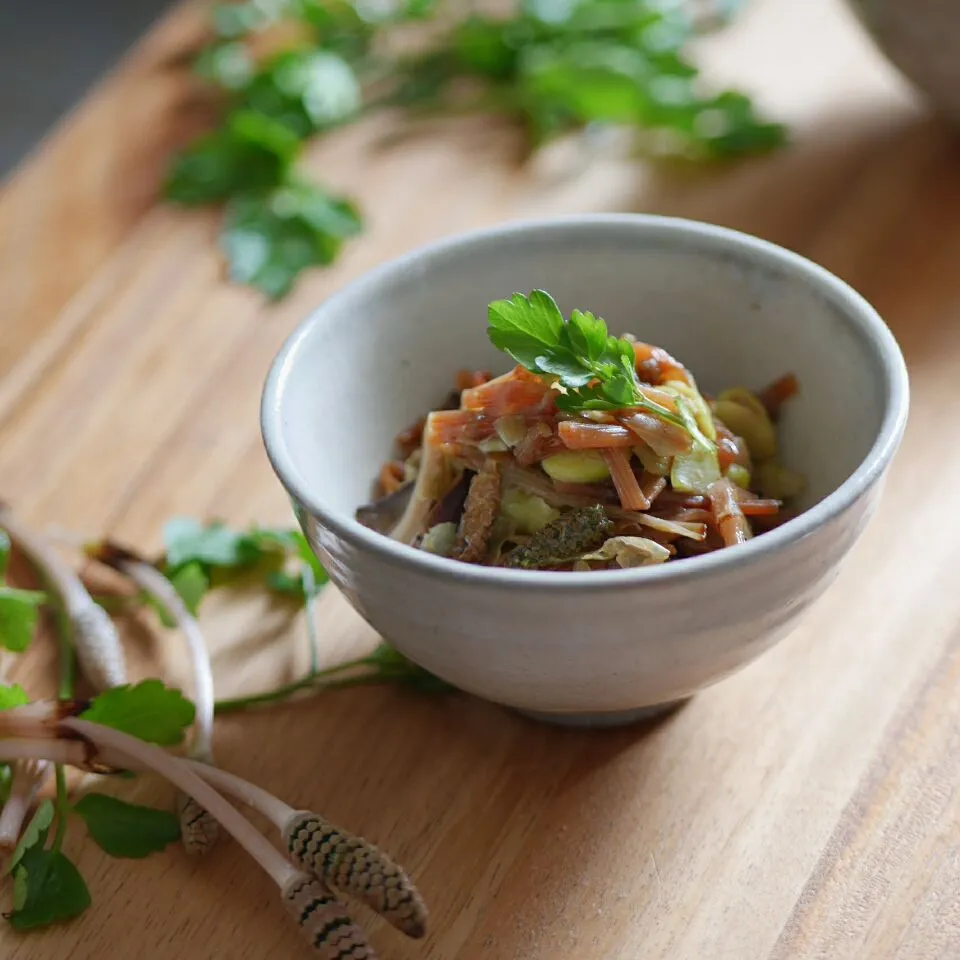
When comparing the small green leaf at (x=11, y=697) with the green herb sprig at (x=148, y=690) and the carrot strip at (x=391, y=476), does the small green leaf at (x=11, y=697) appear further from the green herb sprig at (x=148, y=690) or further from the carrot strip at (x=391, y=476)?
the carrot strip at (x=391, y=476)

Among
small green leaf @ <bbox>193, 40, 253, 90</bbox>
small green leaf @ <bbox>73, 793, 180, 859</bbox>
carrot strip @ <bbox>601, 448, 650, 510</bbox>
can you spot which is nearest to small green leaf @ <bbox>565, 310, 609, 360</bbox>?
carrot strip @ <bbox>601, 448, 650, 510</bbox>

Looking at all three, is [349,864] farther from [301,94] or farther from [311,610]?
[301,94]

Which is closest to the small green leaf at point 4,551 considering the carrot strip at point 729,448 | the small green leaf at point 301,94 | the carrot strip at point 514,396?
the carrot strip at point 514,396

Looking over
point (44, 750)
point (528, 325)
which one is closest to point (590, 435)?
point (528, 325)

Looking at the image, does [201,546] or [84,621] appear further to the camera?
[201,546]

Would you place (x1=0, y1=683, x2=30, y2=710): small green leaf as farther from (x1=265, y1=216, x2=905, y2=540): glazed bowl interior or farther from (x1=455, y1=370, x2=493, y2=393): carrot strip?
(x1=455, y1=370, x2=493, y2=393): carrot strip

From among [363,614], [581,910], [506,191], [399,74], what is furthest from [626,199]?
[581,910]

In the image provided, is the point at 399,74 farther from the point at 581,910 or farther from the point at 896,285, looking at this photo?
the point at 581,910
